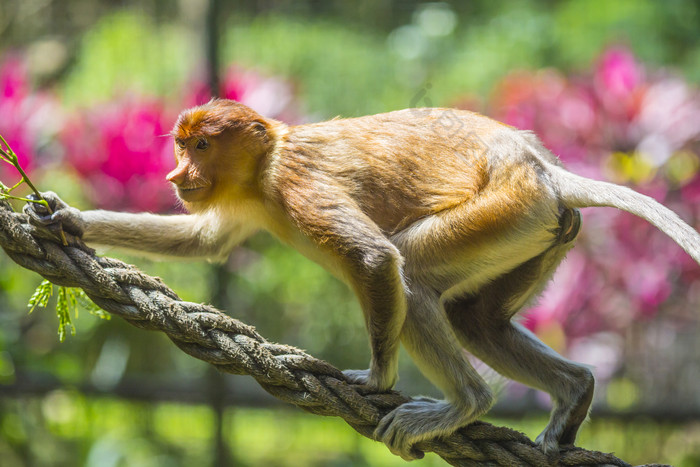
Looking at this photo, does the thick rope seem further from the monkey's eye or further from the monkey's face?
the monkey's eye

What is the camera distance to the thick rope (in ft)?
7.40

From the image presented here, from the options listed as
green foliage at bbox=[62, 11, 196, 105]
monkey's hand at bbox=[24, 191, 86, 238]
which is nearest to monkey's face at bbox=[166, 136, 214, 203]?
monkey's hand at bbox=[24, 191, 86, 238]

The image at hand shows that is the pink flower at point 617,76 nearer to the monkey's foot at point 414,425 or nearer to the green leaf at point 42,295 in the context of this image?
the monkey's foot at point 414,425

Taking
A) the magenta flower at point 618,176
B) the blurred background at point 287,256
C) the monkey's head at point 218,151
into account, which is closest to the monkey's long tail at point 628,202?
the monkey's head at point 218,151

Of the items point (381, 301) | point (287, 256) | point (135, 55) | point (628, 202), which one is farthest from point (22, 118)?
point (628, 202)

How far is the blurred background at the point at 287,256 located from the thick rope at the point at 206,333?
2.66 m

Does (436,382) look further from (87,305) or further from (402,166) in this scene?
(87,305)

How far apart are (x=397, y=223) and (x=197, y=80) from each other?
117 inches

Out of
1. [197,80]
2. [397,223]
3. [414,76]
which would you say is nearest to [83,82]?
[197,80]

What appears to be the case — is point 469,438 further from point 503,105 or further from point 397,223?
point 503,105

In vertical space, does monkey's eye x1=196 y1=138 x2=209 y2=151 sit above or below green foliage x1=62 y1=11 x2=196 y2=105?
above

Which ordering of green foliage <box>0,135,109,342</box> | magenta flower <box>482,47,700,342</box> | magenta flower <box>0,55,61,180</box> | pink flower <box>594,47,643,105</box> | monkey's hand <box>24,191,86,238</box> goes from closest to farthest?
green foliage <box>0,135,109,342</box> → monkey's hand <box>24,191,86,238</box> → magenta flower <box>0,55,61,180</box> → magenta flower <box>482,47,700,342</box> → pink flower <box>594,47,643,105</box>

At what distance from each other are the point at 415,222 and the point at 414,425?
72 centimetres

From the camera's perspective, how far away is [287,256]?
5.82 metres
